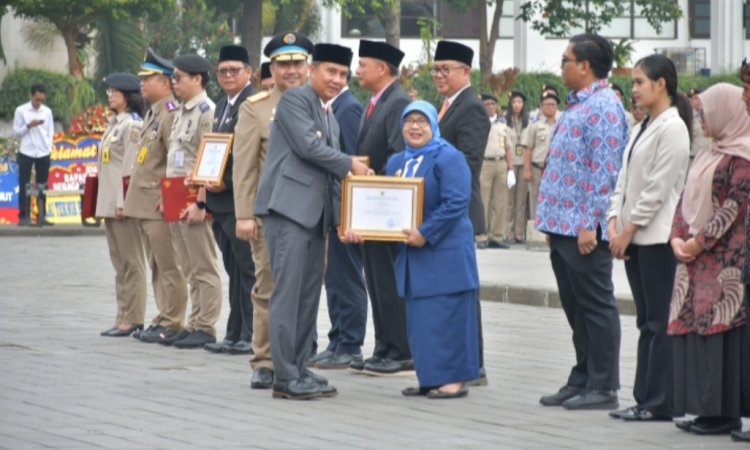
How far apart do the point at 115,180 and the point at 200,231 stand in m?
1.59

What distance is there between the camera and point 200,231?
43.3 feet

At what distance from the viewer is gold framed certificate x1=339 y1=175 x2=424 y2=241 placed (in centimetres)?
1039

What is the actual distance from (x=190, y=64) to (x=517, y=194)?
12384 mm

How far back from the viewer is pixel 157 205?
13664 mm

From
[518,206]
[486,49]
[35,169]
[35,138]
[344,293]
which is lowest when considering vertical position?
[344,293]

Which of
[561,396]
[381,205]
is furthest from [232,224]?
[561,396]

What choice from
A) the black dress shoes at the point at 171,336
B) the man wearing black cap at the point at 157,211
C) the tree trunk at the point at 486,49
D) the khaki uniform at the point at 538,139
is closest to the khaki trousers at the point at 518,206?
the khaki uniform at the point at 538,139

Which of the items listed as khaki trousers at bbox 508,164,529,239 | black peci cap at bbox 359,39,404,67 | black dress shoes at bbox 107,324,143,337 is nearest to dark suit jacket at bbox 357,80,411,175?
black peci cap at bbox 359,39,404,67

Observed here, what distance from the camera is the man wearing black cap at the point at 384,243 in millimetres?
11648

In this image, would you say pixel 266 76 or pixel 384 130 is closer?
pixel 384 130

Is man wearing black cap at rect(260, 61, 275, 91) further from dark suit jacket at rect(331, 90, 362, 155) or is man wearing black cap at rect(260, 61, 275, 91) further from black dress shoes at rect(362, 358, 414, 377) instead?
black dress shoes at rect(362, 358, 414, 377)

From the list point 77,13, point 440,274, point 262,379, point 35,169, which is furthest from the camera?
point 77,13

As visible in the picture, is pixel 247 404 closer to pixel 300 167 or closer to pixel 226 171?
pixel 300 167

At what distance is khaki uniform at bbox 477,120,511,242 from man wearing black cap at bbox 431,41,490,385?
1309cm
